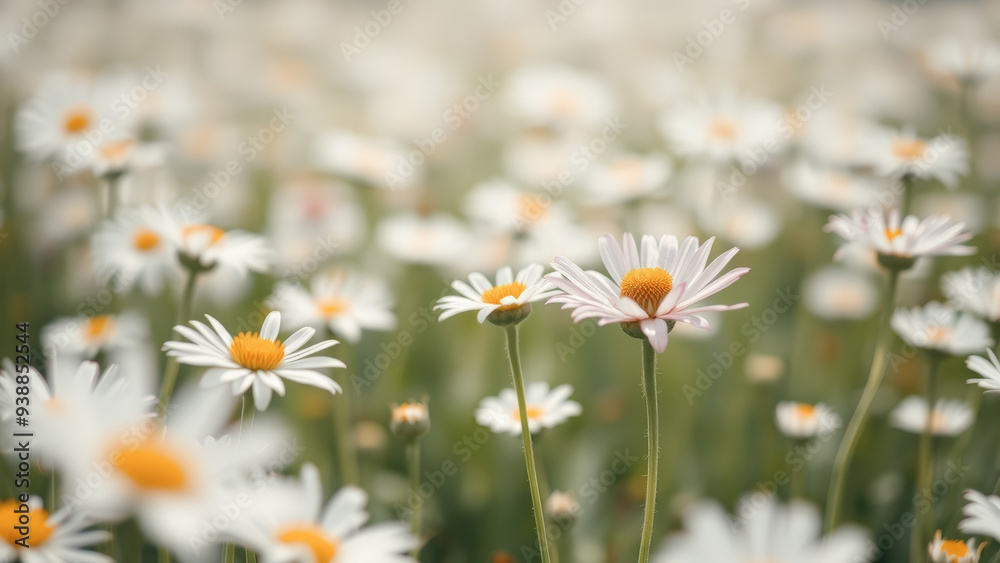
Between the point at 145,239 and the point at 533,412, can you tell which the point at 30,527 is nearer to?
the point at 533,412

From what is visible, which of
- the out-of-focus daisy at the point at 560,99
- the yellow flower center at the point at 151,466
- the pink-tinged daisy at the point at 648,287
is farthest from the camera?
the out-of-focus daisy at the point at 560,99

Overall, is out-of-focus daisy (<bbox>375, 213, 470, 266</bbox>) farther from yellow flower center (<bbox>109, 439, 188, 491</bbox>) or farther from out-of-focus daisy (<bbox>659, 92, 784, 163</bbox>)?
yellow flower center (<bbox>109, 439, 188, 491</bbox>)

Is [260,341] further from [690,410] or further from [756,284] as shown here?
[756,284]

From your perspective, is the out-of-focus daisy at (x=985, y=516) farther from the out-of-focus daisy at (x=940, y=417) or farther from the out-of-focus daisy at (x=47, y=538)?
the out-of-focus daisy at (x=47, y=538)

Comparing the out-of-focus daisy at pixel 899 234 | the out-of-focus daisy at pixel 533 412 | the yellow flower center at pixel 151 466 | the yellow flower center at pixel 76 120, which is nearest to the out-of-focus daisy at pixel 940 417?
the out-of-focus daisy at pixel 899 234

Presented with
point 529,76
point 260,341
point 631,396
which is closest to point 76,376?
point 260,341

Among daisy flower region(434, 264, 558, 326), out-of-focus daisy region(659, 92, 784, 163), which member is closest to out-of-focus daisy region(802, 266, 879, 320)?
out-of-focus daisy region(659, 92, 784, 163)
